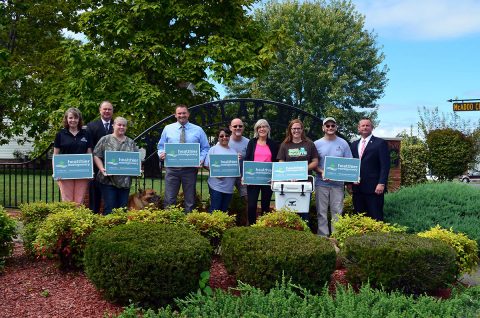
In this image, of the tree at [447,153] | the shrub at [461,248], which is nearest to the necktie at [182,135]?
the shrub at [461,248]

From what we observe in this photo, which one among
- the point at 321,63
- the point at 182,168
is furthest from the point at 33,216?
the point at 321,63

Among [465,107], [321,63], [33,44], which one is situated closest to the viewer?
[33,44]

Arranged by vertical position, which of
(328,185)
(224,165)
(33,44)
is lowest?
(328,185)

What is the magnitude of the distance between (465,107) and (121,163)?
856 inches

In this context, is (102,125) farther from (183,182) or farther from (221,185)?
(221,185)

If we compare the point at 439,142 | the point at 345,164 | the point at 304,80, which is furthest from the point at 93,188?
the point at 304,80

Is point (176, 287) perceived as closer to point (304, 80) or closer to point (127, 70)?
point (127, 70)

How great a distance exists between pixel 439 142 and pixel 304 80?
1984 cm

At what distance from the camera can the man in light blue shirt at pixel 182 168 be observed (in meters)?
7.91

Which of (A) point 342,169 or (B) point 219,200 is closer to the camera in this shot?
(A) point 342,169

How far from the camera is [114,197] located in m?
7.64

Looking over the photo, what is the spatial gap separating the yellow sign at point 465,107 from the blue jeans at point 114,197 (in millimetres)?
21119

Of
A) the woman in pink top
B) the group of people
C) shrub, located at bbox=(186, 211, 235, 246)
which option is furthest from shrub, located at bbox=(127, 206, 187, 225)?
the woman in pink top

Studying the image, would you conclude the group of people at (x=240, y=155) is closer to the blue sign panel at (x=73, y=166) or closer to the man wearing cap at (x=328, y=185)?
the man wearing cap at (x=328, y=185)
